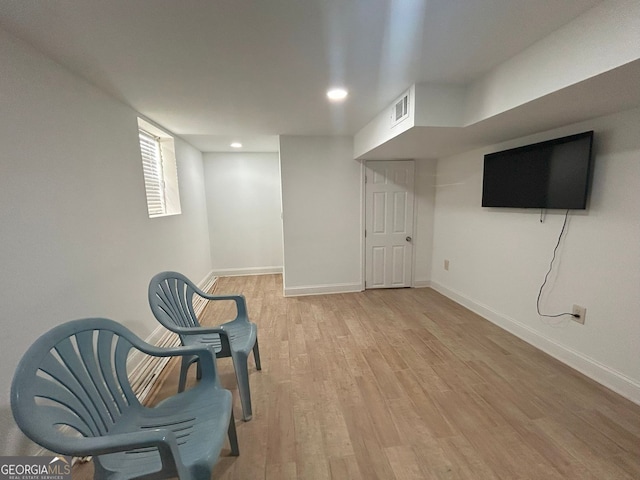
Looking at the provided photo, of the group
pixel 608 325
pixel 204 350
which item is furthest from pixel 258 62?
pixel 608 325

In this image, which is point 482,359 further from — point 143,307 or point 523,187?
point 143,307

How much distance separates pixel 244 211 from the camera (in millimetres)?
4996

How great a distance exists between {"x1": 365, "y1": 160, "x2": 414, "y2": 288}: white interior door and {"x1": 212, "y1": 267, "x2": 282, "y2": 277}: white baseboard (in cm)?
207

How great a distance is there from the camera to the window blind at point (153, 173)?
290 centimetres

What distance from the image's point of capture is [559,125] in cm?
216

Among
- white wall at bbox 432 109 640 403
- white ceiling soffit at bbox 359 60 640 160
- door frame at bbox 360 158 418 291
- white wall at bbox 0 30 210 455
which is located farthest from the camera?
door frame at bbox 360 158 418 291

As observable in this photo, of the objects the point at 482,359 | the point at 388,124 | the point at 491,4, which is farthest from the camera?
the point at 388,124

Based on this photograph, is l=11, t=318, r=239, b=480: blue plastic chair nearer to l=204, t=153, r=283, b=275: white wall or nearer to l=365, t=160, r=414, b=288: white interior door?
l=365, t=160, r=414, b=288: white interior door

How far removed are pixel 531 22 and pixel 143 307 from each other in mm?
3410

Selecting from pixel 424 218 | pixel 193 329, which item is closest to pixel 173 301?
pixel 193 329

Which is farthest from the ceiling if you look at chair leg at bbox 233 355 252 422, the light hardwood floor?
the light hardwood floor

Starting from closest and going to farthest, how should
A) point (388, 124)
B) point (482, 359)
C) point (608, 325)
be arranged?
point (608, 325), point (482, 359), point (388, 124)

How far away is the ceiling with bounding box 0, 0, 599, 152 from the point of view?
47.3 inches

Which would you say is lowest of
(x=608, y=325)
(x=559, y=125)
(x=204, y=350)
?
(x=608, y=325)
